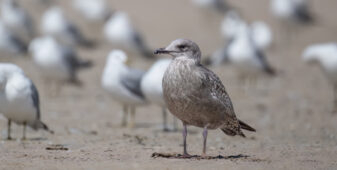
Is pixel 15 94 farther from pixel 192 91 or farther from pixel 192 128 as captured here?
pixel 192 128

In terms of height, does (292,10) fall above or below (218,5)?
below

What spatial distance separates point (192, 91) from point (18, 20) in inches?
681

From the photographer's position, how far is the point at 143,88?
10.7 m

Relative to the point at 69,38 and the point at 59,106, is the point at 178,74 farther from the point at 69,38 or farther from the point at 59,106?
the point at 69,38

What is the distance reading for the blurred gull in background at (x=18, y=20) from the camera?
896 inches

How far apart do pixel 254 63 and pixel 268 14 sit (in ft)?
32.6

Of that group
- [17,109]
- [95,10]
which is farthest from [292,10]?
[17,109]

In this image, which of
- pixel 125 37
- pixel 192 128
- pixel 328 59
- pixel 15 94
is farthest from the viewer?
pixel 125 37

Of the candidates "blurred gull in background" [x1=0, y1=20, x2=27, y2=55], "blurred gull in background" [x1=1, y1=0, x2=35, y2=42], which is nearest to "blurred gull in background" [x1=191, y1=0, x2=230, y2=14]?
"blurred gull in background" [x1=1, y1=0, x2=35, y2=42]

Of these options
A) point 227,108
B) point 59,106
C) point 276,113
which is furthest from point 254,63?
point 227,108

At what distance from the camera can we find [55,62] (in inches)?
592

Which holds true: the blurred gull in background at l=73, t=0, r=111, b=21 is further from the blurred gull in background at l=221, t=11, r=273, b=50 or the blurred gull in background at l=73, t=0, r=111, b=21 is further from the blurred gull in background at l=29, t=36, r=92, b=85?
the blurred gull in background at l=29, t=36, r=92, b=85

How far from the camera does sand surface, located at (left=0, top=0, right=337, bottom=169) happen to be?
690 centimetres

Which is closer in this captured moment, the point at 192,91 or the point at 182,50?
the point at 192,91
